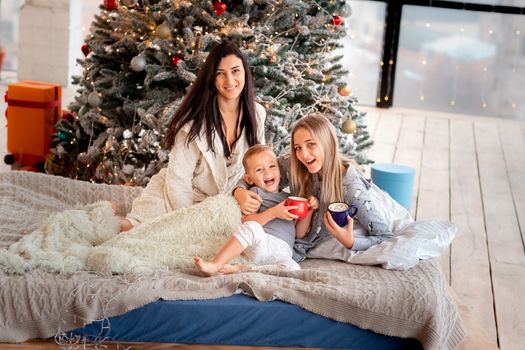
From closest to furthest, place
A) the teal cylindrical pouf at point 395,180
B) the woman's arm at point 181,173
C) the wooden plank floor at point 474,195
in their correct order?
1. the woman's arm at point 181,173
2. the wooden plank floor at point 474,195
3. the teal cylindrical pouf at point 395,180

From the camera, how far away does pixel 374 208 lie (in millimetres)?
3836

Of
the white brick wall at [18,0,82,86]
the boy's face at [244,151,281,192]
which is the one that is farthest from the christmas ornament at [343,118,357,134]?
the white brick wall at [18,0,82,86]

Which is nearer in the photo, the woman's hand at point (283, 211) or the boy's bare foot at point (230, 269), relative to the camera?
the boy's bare foot at point (230, 269)

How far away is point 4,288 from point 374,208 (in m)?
1.50

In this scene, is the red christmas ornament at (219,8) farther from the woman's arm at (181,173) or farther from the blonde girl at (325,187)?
the blonde girl at (325,187)

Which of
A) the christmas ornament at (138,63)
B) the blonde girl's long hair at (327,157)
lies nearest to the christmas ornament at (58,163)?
the christmas ornament at (138,63)

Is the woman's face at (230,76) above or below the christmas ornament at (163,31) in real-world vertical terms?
below

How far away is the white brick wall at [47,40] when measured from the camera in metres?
8.94

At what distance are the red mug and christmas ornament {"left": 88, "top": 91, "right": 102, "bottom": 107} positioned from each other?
6.71 feet

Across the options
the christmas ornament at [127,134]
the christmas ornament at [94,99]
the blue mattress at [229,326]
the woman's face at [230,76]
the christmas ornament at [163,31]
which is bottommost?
the blue mattress at [229,326]

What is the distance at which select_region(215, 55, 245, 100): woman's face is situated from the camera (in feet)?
13.5

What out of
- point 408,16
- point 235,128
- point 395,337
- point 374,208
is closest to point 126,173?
point 235,128

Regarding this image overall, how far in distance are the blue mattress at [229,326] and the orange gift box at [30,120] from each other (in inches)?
121

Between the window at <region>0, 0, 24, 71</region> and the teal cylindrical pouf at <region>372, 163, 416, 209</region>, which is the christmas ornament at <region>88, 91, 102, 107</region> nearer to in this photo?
the teal cylindrical pouf at <region>372, 163, 416, 209</region>
